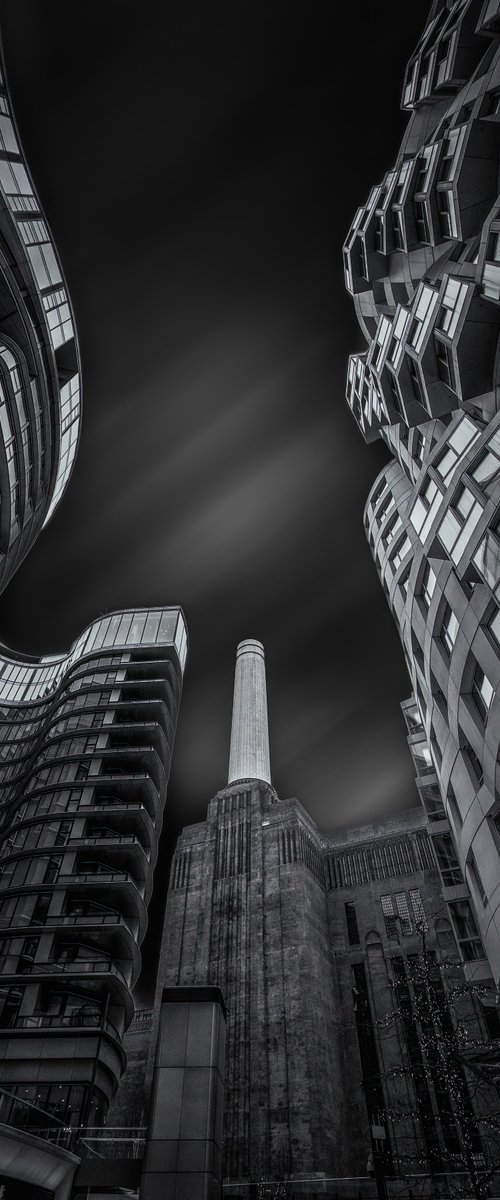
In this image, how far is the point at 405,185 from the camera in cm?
3444

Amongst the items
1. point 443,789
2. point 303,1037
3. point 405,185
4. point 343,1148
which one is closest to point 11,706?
point 303,1037

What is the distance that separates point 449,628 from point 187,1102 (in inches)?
761

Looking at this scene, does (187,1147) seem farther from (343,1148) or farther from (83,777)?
(343,1148)

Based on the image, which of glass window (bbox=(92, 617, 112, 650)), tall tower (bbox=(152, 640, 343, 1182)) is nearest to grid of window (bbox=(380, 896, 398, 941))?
tall tower (bbox=(152, 640, 343, 1182))

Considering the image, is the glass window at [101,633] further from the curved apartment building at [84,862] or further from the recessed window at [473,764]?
the recessed window at [473,764]

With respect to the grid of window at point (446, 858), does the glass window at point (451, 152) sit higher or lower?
higher

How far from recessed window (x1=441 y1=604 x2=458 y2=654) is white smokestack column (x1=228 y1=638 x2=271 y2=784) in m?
58.2

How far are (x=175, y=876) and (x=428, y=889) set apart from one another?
91.0 ft

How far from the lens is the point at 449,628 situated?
2641 centimetres

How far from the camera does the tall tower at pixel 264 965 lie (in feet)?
152

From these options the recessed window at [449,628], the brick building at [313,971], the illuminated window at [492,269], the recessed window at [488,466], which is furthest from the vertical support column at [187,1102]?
the illuminated window at [492,269]

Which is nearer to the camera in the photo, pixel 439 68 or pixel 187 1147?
pixel 187 1147

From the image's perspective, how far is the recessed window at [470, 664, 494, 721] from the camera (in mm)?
22312

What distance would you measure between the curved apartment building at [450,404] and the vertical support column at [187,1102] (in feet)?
32.7
